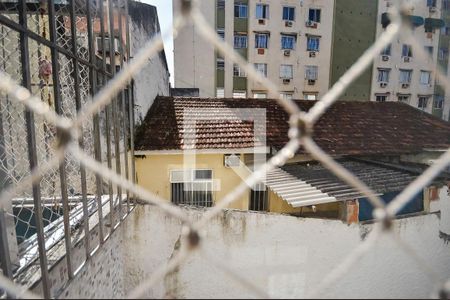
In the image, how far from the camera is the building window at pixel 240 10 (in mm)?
15535

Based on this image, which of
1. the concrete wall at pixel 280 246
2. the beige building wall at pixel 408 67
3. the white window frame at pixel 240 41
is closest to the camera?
the concrete wall at pixel 280 246

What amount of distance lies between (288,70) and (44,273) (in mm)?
16599

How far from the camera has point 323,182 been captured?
16.7ft

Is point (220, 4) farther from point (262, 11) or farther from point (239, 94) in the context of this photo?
point (239, 94)

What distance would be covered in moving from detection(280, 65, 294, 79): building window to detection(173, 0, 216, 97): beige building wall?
399cm

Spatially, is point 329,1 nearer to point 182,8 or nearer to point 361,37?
point 361,37

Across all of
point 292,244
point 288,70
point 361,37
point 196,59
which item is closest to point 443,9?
point 361,37

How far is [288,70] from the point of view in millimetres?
16734

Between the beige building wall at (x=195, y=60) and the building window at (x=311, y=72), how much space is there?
5524 millimetres

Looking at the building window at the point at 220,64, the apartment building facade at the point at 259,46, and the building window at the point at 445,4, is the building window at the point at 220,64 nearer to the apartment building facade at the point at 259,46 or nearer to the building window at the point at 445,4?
the apartment building facade at the point at 259,46

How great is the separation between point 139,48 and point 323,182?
506cm

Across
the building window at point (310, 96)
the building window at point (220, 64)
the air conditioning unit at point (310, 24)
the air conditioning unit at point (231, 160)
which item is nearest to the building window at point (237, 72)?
the building window at point (220, 64)

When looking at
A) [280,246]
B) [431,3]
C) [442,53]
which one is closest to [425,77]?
[442,53]

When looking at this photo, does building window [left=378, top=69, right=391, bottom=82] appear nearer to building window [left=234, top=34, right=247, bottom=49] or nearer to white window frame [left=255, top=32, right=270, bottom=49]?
white window frame [left=255, top=32, right=270, bottom=49]
